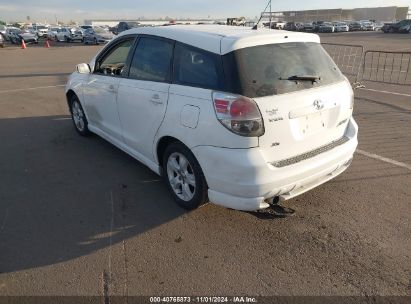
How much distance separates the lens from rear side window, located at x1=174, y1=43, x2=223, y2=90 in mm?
3057

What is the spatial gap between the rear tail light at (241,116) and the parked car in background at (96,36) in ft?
104

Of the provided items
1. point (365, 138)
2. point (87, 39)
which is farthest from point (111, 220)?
point (87, 39)

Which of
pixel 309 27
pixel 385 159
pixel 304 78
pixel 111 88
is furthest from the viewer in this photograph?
pixel 309 27

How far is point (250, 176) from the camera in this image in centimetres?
292

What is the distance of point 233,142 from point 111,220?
1529 mm

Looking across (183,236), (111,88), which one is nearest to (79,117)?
(111,88)

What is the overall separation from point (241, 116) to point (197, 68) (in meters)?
0.71

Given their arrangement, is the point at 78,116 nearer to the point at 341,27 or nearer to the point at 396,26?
the point at 396,26

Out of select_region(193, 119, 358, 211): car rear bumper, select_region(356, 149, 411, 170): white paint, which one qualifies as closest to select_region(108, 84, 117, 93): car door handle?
select_region(193, 119, 358, 211): car rear bumper

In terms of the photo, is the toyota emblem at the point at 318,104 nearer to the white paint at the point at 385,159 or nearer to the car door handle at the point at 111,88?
the white paint at the point at 385,159

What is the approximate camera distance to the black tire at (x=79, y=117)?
5.73 metres

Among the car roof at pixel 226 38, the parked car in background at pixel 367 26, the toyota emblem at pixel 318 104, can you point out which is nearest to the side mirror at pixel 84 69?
the car roof at pixel 226 38

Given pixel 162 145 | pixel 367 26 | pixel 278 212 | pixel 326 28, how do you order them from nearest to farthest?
1. pixel 278 212
2. pixel 162 145
3. pixel 326 28
4. pixel 367 26

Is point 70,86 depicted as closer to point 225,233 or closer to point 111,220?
point 111,220
